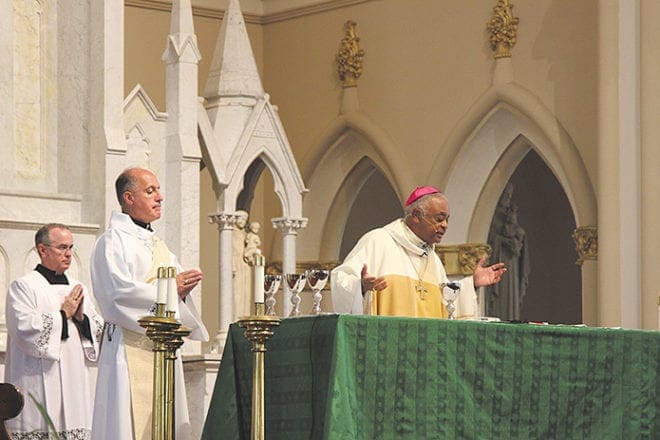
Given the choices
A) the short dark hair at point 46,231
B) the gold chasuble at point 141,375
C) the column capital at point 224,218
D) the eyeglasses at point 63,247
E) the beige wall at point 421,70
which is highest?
the beige wall at point 421,70

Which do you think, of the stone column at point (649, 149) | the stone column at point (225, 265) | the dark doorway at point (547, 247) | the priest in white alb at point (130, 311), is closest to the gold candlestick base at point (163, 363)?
the priest in white alb at point (130, 311)

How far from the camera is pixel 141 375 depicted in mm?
7777

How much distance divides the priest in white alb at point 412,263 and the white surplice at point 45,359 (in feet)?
5.63

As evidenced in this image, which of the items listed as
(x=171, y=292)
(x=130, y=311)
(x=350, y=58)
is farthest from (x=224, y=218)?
(x=171, y=292)

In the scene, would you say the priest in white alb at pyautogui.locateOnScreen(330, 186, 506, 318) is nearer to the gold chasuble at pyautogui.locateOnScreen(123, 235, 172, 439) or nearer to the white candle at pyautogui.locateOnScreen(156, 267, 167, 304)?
the gold chasuble at pyautogui.locateOnScreen(123, 235, 172, 439)

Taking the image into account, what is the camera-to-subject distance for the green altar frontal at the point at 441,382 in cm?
646

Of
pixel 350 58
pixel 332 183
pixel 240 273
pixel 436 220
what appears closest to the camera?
pixel 436 220

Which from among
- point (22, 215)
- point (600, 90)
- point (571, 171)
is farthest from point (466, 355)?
point (571, 171)

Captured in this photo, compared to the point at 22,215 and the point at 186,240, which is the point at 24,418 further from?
the point at 186,240

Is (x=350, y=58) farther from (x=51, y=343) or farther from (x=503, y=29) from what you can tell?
(x=51, y=343)

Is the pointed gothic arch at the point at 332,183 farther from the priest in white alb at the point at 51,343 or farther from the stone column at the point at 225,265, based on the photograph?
the priest in white alb at the point at 51,343

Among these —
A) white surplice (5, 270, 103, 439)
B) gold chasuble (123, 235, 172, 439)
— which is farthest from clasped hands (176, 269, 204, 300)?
white surplice (5, 270, 103, 439)

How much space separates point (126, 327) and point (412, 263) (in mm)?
1575

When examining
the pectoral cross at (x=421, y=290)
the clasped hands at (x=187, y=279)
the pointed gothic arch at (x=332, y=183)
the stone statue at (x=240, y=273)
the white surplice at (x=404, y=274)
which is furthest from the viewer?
the pointed gothic arch at (x=332, y=183)
